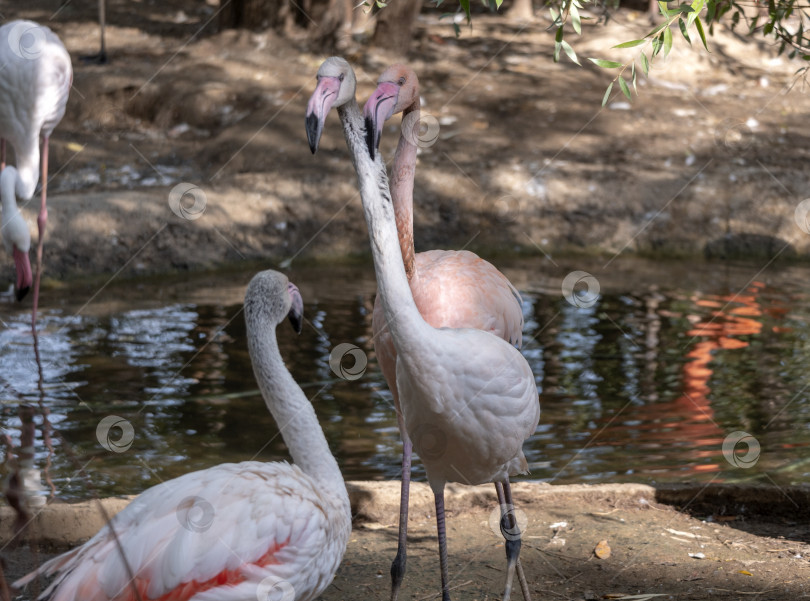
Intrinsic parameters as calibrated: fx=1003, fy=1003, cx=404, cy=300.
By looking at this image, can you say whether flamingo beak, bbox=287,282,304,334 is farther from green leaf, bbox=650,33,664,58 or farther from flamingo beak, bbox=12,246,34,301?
flamingo beak, bbox=12,246,34,301

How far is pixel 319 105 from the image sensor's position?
2561mm

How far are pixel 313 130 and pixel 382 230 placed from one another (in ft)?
1.17

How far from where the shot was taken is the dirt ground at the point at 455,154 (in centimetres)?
859

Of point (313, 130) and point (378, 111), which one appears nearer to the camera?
point (313, 130)

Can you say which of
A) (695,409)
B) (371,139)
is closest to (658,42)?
(371,139)

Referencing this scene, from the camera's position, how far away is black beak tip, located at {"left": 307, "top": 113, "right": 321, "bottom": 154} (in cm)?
246

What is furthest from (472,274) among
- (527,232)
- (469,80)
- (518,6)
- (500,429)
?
(518,6)

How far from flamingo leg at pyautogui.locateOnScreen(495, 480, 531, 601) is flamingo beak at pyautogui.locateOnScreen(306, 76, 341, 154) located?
1.50 m

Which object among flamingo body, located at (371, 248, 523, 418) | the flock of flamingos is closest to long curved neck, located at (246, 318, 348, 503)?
the flock of flamingos

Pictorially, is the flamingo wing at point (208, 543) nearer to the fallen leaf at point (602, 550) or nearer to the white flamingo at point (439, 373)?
the white flamingo at point (439, 373)

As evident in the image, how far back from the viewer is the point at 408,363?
9.21 feet

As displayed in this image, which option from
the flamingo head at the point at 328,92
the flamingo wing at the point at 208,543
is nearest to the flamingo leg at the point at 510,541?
the flamingo wing at the point at 208,543

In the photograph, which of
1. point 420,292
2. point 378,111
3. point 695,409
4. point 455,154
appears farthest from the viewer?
point 455,154

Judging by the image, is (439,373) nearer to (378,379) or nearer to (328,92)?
(328,92)
